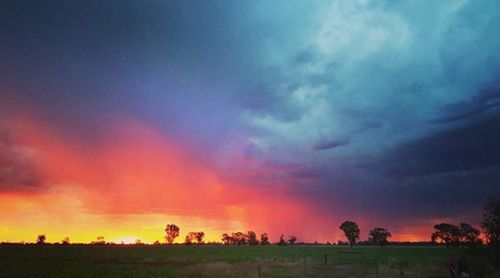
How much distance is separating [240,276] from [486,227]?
28467mm

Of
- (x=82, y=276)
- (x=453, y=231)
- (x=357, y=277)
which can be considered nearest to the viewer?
(x=357, y=277)

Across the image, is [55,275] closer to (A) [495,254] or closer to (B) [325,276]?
(B) [325,276]

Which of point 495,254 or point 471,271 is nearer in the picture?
point 471,271

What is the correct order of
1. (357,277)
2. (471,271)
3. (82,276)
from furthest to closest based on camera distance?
1. (82,276)
2. (357,277)
3. (471,271)

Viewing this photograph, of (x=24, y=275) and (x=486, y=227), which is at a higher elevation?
(x=486, y=227)

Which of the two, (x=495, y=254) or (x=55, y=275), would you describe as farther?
(x=55, y=275)

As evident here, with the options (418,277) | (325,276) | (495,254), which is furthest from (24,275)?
(495,254)

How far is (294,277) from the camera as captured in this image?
4297 centimetres

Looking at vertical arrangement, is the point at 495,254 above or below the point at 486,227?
below

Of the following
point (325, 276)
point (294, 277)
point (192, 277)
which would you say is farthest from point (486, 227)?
point (192, 277)

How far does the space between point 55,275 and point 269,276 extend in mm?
26258

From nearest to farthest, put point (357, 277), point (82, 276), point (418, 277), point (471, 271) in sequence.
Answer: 1. point (471, 271)
2. point (418, 277)
3. point (357, 277)
4. point (82, 276)

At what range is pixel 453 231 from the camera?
185250 millimetres

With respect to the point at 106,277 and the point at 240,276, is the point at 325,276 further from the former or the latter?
the point at 106,277
